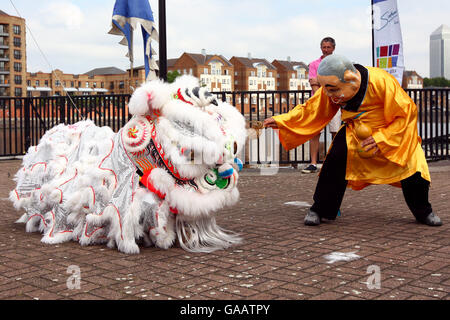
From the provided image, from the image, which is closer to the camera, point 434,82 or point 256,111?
point 256,111

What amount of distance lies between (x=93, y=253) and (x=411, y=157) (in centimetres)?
302

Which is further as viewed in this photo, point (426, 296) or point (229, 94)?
point (229, 94)

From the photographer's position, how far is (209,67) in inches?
4090

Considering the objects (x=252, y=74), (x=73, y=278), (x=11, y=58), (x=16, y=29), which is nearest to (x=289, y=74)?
(x=252, y=74)

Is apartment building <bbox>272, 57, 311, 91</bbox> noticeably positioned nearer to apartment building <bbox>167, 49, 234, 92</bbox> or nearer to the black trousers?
apartment building <bbox>167, 49, 234, 92</bbox>

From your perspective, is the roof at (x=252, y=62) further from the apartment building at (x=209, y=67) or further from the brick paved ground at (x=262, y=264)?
the brick paved ground at (x=262, y=264)

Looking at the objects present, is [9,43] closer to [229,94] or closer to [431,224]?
[229,94]

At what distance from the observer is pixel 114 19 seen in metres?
7.95

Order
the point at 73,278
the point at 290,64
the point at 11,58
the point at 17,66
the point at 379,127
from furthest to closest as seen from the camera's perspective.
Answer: the point at 290,64, the point at 17,66, the point at 11,58, the point at 379,127, the point at 73,278

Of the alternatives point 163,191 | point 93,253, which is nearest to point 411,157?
point 163,191

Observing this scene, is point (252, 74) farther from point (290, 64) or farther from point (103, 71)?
point (103, 71)

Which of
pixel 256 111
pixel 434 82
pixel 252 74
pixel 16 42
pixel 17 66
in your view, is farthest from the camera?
pixel 252 74

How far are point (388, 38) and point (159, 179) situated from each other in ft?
23.0

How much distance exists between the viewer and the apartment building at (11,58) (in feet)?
291
